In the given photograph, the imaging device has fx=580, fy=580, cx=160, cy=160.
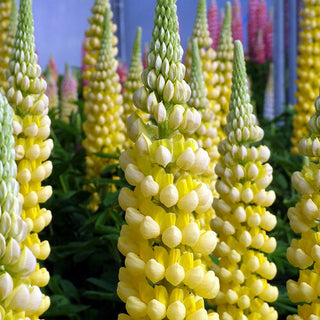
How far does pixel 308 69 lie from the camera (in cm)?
193

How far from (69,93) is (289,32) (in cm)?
180

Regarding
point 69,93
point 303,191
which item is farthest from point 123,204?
point 69,93

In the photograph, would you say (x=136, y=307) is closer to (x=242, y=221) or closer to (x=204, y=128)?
(x=242, y=221)

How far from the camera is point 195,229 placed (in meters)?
0.60

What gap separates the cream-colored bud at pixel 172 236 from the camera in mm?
591

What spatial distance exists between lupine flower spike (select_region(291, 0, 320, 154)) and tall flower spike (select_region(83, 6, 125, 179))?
0.62 meters

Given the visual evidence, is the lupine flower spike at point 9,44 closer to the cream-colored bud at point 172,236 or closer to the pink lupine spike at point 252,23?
the cream-colored bud at point 172,236

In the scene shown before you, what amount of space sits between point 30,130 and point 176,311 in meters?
0.32

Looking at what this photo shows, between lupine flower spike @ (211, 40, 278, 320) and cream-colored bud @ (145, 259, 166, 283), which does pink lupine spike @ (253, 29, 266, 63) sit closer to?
lupine flower spike @ (211, 40, 278, 320)

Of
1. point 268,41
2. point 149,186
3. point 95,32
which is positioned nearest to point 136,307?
point 149,186

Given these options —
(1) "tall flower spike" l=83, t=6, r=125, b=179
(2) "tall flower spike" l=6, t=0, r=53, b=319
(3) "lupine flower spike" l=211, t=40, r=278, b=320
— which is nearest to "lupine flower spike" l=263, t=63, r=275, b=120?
(1) "tall flower spike" l=83, t=6, r=125, b=179

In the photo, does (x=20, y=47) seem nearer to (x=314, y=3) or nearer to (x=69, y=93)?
(x=314, y=3)

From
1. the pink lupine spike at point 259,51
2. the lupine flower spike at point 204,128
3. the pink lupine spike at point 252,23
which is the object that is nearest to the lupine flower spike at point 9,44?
the lupine flower spike at point 204,128

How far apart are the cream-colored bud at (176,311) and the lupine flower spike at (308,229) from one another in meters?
0.25
